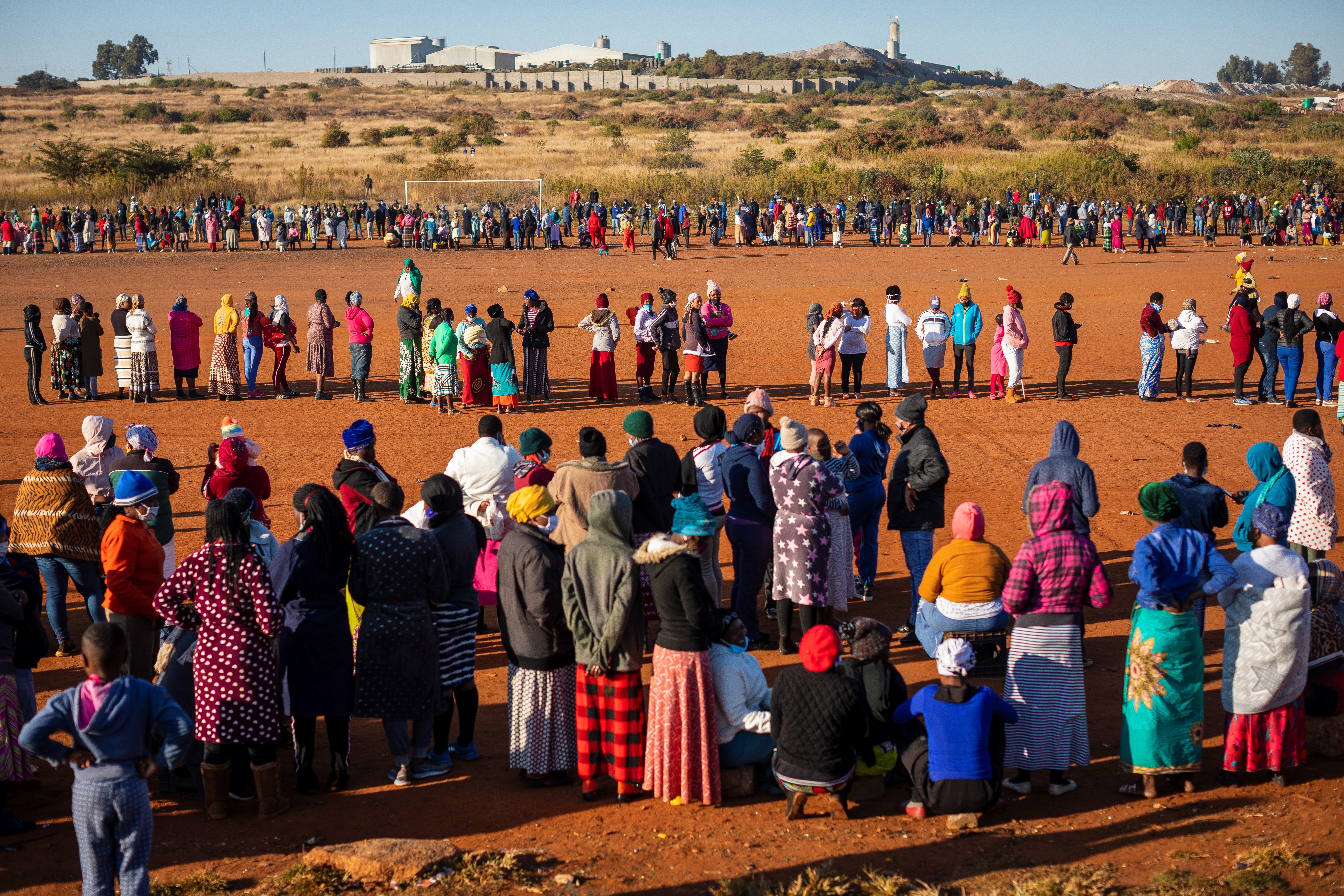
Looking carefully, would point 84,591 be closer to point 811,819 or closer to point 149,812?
point 149,812

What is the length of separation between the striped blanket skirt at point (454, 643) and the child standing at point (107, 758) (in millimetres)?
1876

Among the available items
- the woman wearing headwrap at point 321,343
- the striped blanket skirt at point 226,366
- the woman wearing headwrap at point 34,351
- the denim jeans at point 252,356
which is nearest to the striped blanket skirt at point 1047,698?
the woman wearing headwrap at point 321,343

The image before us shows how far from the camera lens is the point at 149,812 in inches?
176

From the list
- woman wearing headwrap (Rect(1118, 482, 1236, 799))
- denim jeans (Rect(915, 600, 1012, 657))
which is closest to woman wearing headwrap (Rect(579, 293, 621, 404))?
denim jeans (Rect(915, 600, 1012, 657))

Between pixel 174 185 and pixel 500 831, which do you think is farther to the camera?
pixel 174 185

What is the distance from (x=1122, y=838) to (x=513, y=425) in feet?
35.1

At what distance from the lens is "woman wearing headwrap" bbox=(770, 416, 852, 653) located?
722 centimetres

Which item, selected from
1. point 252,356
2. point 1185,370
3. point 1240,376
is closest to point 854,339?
point 1185,370

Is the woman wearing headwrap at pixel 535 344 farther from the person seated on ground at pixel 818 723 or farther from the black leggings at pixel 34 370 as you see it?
the person seated on ground at pixel 818 723

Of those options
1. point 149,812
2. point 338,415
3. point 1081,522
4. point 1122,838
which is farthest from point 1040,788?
point 338,415

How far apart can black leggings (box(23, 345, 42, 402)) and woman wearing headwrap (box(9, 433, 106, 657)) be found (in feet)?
30.9

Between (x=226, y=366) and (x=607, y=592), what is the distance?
12.9 meters

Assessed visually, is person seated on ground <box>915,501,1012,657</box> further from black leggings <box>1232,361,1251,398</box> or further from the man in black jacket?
black leggings <box>1232,361,1251,398</box>

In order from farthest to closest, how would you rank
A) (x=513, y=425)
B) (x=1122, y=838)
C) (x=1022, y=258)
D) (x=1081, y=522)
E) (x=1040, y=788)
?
(x=1022, y=258), (x=513, y=425), (x=1081, y=522), (x=1040, y=788), (x=1122, y=838)
